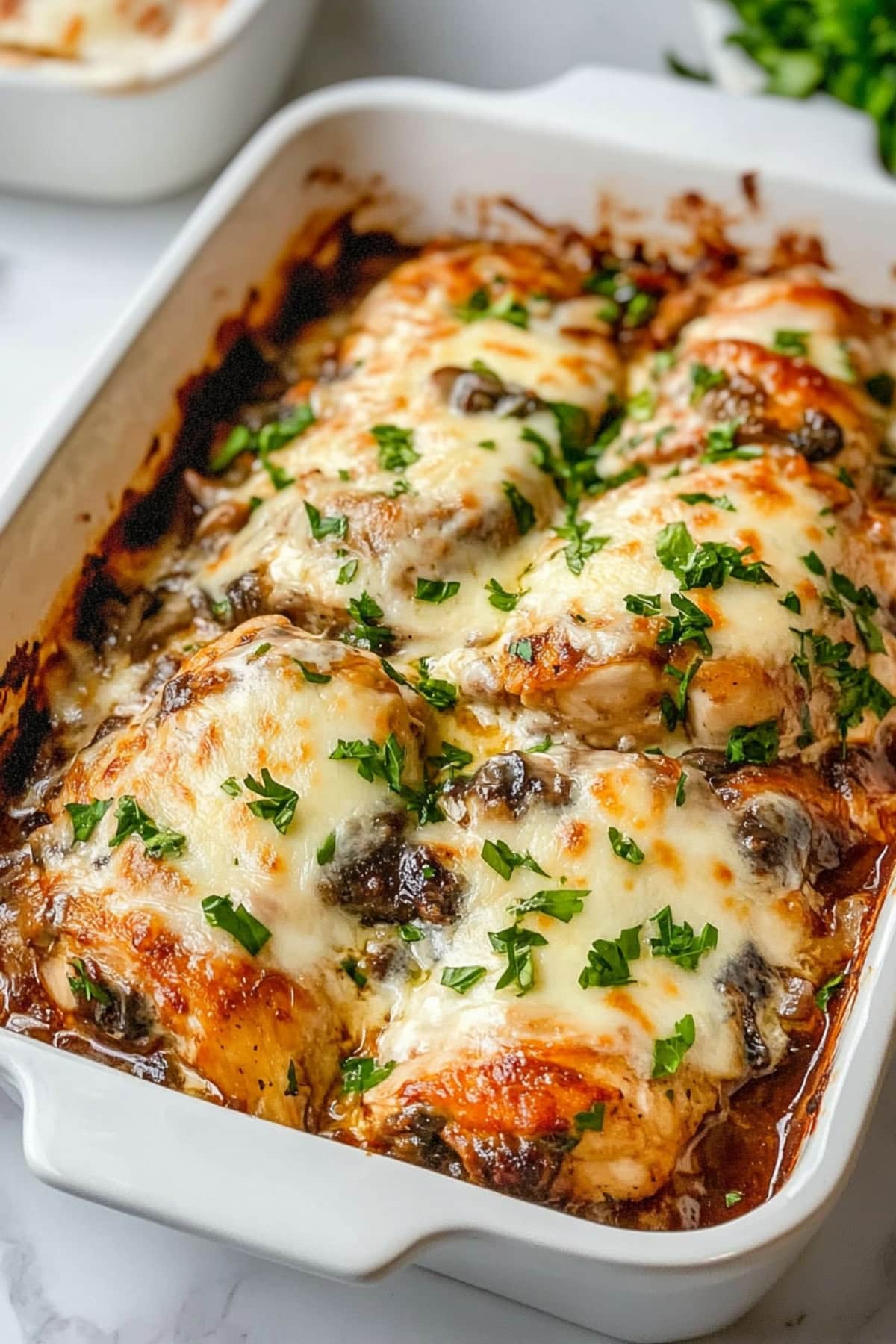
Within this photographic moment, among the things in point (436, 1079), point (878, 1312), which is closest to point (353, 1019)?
point (436, 1079)

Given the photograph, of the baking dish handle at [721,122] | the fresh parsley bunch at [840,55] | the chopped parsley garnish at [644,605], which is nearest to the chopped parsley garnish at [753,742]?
the chopped parsley garnish at [644,605]

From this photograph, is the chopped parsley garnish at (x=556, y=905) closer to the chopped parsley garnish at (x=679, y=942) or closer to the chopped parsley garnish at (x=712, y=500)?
the chopped parsley garnish at (x=679, y=942)

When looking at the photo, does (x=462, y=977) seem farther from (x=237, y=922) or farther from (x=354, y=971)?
(x=237, y=922)

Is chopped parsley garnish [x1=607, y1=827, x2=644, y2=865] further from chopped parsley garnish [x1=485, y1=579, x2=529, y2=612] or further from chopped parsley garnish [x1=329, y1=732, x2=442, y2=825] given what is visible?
chopped parsley garnish [x1=485, y1=579, x2=529, y2=612]

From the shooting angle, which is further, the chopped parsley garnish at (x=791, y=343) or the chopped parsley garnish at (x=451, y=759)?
the chopped parsley garnish at (x=791, y=343)

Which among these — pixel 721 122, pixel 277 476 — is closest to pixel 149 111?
pixel 277 476

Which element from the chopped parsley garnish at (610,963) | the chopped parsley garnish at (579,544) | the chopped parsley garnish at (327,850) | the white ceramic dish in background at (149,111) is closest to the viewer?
the chopped parsley garnish at (610,963)
